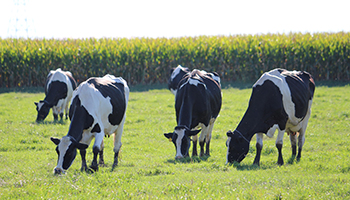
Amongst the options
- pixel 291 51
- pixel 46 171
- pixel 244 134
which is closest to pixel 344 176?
pixel 244 134

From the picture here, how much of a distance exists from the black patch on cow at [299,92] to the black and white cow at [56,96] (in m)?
10.3

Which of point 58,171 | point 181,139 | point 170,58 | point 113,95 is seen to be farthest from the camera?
point 170,58

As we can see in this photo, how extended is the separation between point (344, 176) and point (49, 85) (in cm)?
1294

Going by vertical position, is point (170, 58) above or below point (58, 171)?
above

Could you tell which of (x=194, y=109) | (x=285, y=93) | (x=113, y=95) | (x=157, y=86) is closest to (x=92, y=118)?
(x=113, y=95)

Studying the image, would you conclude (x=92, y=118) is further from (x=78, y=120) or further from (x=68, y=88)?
(x=68, y=88)

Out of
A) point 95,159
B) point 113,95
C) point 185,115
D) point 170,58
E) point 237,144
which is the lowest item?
point 95,159

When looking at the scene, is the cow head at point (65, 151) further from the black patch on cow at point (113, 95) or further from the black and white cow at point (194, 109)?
the black and white cow at point (194, 109)

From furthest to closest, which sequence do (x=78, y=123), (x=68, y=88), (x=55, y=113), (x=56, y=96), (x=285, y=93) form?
(x=68, y=88) < (x=55, y=113) < (x=56, y=96) < (x=285, y=93) < (x=78, y=123)

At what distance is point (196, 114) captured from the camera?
10.6 m

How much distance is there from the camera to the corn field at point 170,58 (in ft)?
92.4

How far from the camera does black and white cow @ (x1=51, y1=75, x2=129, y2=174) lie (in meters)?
8.04

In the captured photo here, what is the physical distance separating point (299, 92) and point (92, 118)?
529 cm

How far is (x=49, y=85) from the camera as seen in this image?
1677 cm
